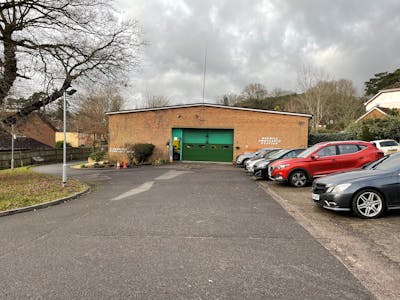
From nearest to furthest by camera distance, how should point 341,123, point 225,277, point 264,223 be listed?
point 225,277
point 264,223
point 341,123

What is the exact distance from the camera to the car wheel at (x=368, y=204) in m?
5.77

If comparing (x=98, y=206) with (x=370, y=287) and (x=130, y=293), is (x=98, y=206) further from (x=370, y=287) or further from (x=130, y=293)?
(x=370, y=287)

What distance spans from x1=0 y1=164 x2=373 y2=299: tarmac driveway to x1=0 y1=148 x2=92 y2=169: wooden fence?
2726 cm

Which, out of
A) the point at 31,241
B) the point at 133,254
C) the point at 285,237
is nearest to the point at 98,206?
the point at 31,241

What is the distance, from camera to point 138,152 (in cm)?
2328

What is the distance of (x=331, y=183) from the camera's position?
613cm

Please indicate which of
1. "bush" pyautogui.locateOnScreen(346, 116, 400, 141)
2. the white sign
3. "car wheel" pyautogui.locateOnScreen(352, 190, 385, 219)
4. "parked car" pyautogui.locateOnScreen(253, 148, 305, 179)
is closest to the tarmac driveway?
"car wheel" pyautogui.locateOnScreen(352, 190, 385, 219)

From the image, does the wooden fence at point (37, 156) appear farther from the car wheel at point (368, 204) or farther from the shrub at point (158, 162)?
the car wheel at point (368, 204)

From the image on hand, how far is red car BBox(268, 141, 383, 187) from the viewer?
1004cm

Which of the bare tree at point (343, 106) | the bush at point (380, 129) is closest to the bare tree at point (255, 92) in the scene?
the bare tree at point (343, 106)

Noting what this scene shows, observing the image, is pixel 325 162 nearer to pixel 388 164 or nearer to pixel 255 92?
pixel 388 164

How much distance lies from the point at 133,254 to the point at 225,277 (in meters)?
1.48

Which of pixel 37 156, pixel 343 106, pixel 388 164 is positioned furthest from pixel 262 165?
pixel 343 106

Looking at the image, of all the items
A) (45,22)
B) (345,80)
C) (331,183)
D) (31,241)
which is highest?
(345,80)
